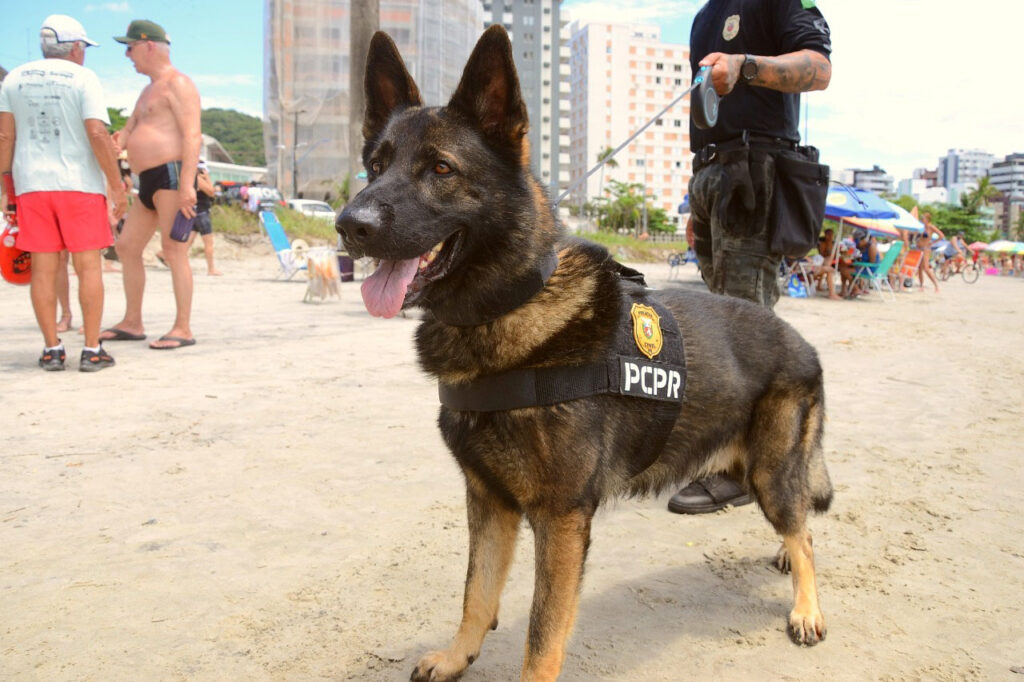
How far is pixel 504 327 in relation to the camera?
2.15 meters

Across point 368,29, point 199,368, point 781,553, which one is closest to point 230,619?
point 781,553

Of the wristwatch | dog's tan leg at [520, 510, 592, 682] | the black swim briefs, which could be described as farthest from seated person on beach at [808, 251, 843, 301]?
dog's tan leg at [520, 510, 592, 682]

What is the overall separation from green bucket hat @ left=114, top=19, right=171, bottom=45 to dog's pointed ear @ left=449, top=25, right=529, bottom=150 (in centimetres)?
562

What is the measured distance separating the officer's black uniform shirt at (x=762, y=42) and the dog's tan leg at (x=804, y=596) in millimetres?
2029

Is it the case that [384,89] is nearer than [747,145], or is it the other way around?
[384,89]

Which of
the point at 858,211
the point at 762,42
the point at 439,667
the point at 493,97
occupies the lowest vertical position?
the point at 439,667

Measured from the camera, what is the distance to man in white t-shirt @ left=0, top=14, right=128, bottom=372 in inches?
221

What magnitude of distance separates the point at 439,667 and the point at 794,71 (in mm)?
2839

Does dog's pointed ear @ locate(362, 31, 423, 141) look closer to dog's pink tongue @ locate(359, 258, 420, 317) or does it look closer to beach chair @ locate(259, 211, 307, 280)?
dog's pink tongue @ locate(359, 258, 420, 317)

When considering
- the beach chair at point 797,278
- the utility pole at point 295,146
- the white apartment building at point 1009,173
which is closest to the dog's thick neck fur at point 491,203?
the beach chair at point 797,278

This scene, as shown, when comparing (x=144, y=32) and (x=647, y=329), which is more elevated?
(x=144, y=32)

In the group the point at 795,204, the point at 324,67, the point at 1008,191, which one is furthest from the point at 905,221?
the point at 1008,191

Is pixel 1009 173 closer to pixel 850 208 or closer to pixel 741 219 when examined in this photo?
pixel 850 208

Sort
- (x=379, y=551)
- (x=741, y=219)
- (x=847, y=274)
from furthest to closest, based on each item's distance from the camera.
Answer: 1. (x=847, y=274)
2. (x=741, y=219)
3. (x=379, y=551)
